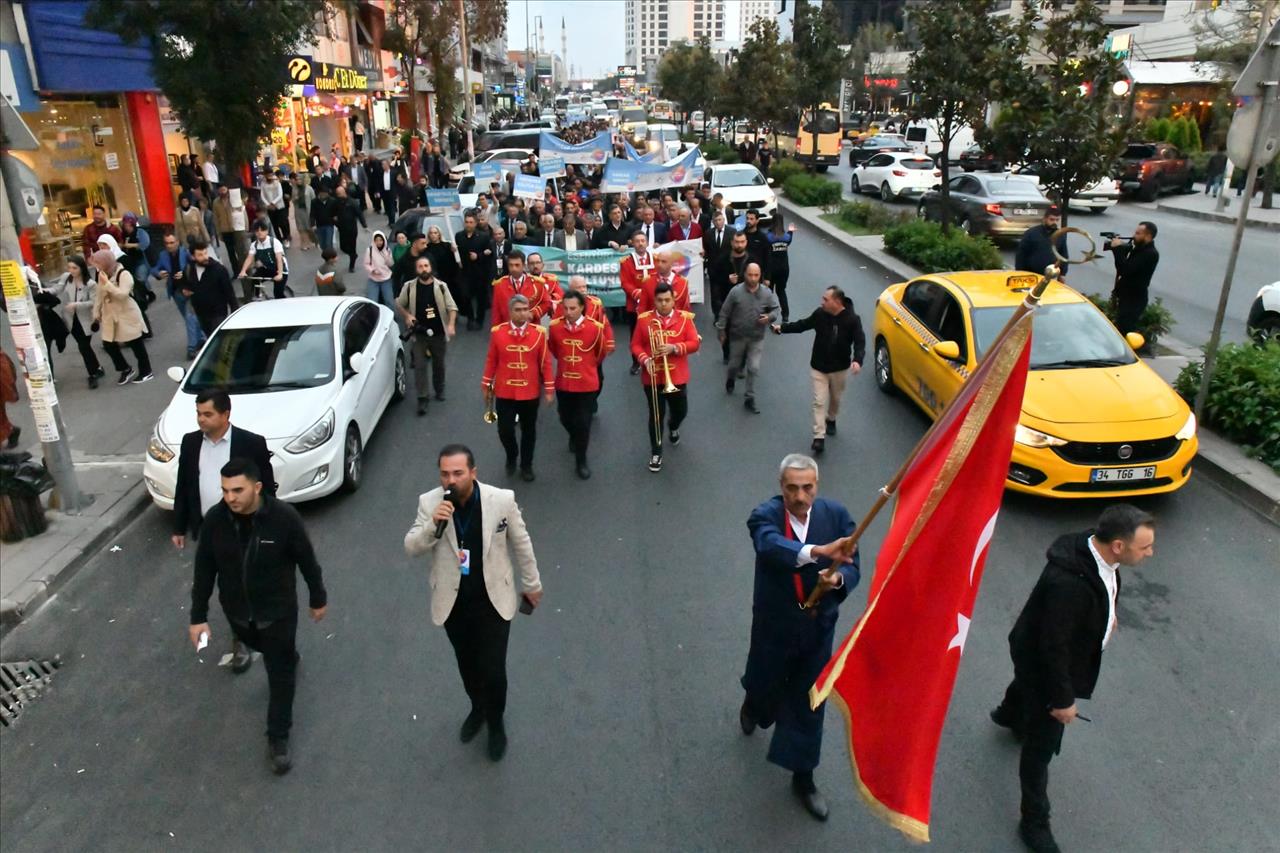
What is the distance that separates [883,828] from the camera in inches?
181

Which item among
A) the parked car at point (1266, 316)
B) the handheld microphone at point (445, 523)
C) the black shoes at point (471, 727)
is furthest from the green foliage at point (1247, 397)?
the handheld microphone at point (445, 523)

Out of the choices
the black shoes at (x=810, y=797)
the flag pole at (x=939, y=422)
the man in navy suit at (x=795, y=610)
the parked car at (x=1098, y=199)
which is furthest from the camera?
the parked car at (x=1098, y=199)

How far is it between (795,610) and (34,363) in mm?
6975

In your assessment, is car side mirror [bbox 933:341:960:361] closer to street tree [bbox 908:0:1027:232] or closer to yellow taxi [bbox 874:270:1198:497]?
yellow taxi [bbox 874:270:1198:497]

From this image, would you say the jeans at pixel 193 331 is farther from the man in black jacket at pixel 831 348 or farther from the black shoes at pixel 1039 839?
the black shoes at pixel 1039 839

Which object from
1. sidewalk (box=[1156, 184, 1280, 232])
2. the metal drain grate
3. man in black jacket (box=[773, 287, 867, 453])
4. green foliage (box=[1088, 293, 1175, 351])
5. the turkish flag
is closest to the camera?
the turkish flag

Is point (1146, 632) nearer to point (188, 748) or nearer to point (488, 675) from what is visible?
point (488, 675)

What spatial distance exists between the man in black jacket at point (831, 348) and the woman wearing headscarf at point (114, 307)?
306 inches

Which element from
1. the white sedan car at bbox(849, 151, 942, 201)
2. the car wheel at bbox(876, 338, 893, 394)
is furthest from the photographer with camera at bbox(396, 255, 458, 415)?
the white sedan car at bbox(849, 151, 942, 201)

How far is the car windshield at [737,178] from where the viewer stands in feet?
79.8

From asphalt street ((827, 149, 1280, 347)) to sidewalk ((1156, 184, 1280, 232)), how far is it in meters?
0.25

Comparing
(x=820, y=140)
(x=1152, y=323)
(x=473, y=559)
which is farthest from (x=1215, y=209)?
(x=473, y=559)

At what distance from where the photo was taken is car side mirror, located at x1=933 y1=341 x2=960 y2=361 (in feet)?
28.3

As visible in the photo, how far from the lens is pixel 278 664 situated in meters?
5.08
